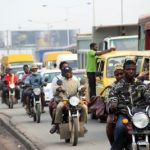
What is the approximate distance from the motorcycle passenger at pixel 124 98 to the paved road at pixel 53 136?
162 inches

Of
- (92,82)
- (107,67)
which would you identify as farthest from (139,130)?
(92,82)

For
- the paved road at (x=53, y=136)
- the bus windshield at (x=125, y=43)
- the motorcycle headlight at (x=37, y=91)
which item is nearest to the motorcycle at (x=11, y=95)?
the bus windshield at (x=125, y=43)

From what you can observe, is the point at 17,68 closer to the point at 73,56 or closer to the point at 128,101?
the point at 73,56

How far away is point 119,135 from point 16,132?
963cm

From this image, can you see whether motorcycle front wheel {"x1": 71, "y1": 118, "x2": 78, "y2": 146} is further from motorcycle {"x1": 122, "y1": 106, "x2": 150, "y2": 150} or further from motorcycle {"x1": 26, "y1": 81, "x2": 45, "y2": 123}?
motorcycle {"x1": 26, "y1": 81, "x2": 45, "y2": 123}

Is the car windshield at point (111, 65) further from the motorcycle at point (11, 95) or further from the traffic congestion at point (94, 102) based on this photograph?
the motorcycle at point (11, 95)

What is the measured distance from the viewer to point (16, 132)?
18.6 m

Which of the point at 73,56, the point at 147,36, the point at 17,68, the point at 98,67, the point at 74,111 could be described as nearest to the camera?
the point at 74,111

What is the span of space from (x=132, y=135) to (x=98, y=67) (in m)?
10.8

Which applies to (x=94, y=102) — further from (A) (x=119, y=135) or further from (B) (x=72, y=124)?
(A) (x=119, y=135)

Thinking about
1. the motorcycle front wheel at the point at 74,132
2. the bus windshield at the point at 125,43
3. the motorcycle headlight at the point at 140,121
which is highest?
the bus windshield at the point at 125,43

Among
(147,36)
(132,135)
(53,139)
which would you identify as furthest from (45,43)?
(132,135)

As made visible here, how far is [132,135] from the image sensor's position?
896 centimetres

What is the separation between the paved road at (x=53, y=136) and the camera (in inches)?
563
